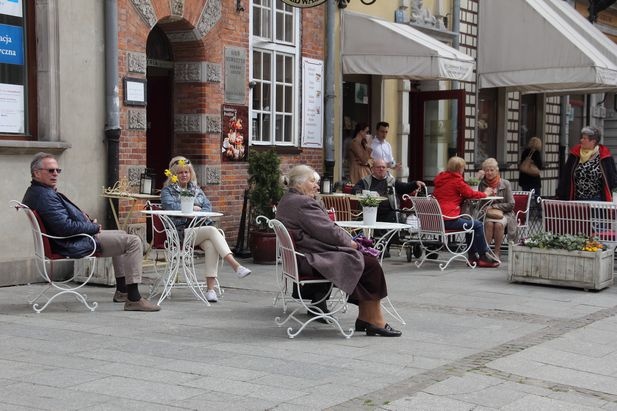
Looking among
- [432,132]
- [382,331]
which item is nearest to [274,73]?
[432,132]

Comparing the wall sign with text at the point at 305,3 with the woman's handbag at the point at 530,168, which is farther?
the woman's handbag at the point at 530,168

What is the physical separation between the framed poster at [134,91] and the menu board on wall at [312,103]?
140 inches

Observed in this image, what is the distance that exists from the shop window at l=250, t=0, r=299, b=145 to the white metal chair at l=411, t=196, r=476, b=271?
2.92m

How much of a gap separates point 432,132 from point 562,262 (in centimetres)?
756

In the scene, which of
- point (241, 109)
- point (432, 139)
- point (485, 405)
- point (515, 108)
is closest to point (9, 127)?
point (241, 109)

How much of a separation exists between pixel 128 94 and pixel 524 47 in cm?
862

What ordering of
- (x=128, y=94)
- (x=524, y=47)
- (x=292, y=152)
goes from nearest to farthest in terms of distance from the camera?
1. (x=128, y=94)
2. (x=292, y=152)
3. (x=524, y=47)

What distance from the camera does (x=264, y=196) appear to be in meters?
12.1

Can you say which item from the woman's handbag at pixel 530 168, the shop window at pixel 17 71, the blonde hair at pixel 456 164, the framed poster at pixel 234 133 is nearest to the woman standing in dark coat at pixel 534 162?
the woman's handbag at pixel 530 168

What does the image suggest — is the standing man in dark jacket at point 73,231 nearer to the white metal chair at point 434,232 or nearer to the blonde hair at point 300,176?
the blonde hair at point 300,176

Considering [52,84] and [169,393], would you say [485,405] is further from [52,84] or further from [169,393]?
[52,84]

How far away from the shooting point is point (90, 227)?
27.1ft

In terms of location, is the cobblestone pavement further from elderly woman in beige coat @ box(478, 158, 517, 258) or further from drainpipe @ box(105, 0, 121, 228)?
elderly woman in beige coat @ box(478, 158, 517, 258)

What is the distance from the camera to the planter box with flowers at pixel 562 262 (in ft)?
33.0
